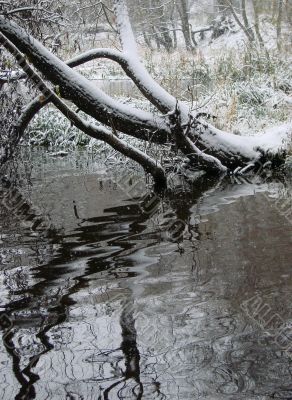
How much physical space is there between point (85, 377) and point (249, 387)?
908mm

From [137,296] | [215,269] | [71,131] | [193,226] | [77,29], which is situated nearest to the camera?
[137,296]

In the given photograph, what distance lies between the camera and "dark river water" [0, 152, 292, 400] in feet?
8.76

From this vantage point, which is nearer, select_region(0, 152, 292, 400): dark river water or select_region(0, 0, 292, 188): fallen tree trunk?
select_region(0, 152, 292, 400): dark river water

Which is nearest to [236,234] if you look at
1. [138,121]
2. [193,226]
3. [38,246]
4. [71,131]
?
[193,226]

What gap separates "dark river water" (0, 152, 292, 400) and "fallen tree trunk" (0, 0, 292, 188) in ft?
4.30

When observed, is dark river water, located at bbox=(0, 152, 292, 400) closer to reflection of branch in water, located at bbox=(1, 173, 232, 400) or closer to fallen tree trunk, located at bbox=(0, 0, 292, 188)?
reflection of branch in water, located at bbox=(1, 173, 232, 400)

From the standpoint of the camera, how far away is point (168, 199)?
660 cm

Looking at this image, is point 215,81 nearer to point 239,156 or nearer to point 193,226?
point 239,156

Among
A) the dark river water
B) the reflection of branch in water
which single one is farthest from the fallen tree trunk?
the dark river water

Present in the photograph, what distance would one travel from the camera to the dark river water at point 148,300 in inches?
105

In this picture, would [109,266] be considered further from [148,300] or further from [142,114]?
[142,114]

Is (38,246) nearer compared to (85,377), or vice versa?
(85,377)

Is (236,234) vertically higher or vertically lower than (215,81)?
lower

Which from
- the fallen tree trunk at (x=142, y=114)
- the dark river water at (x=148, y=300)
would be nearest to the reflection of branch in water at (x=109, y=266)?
the dark river water at (x=148, y=300)
